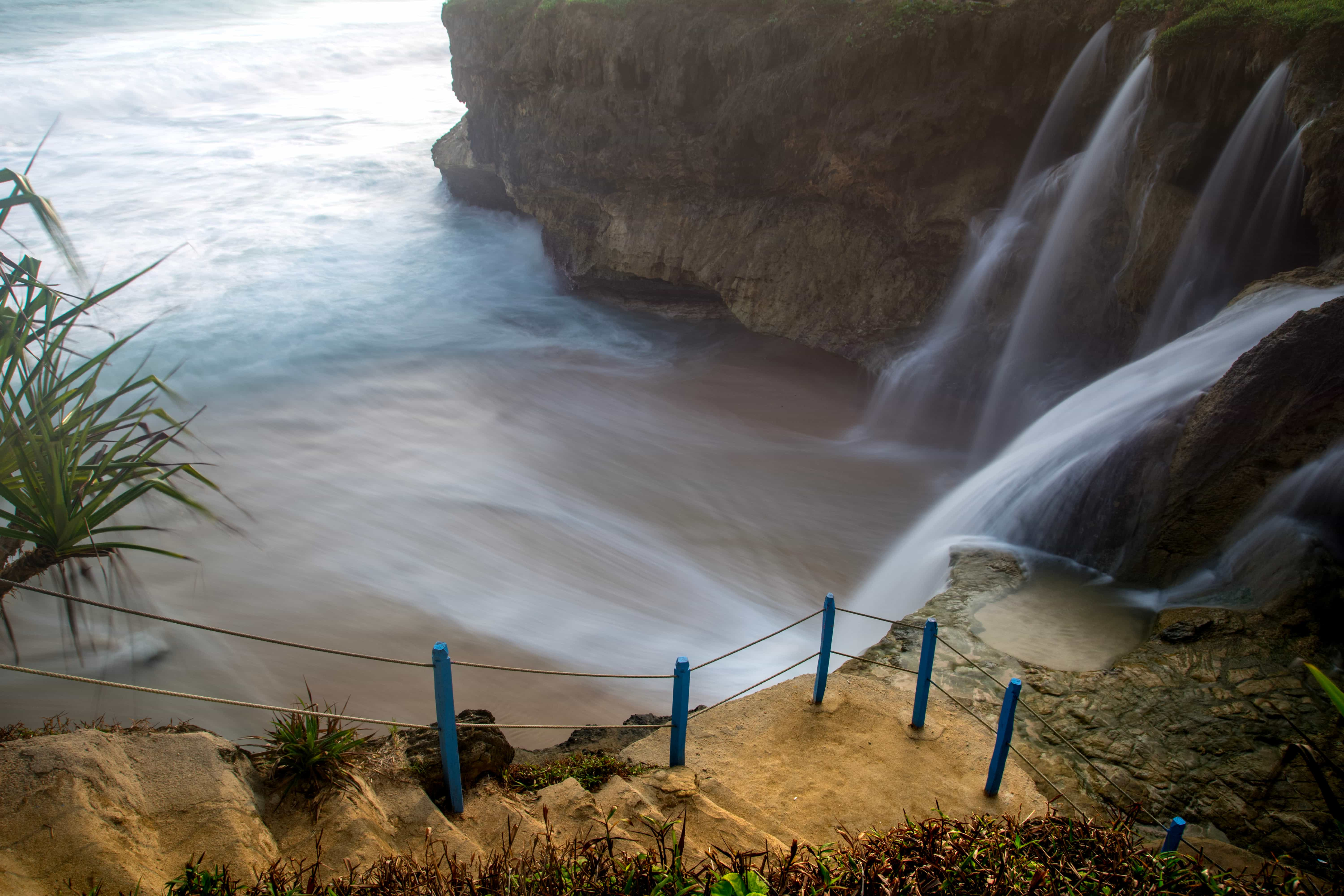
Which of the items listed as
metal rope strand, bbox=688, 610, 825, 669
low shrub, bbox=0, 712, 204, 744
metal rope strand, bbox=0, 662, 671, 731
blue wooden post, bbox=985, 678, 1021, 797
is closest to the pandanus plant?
low shrub, bbox=0, 712, 204, 744

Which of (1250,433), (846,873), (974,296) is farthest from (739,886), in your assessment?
(974,296)

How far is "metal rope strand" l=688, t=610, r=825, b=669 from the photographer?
450 centimetres

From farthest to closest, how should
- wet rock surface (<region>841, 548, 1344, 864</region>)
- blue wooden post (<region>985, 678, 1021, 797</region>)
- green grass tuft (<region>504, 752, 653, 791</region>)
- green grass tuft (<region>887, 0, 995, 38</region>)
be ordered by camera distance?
green grass tuft (<region>887, 0, 995, 38</region>) → green grass tuft (<region>504, 752, 653, 791</region>) → wet rock surface (<region>841, 548, 1344, 864</region>) → blue wooden post (<region>985, 678, 1021, 797</region>)

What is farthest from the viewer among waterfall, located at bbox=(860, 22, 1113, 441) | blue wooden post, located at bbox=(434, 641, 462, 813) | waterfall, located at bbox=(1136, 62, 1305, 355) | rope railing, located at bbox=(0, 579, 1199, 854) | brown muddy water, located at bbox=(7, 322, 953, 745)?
waterfall, located at bbox=(860, 22, 1113, 441)

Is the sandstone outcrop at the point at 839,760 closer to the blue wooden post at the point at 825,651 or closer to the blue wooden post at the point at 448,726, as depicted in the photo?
the blue wooden post at the point at 825,651

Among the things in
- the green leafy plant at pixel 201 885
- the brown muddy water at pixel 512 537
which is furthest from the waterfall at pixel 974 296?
the green leafy plant at pixel 201 885

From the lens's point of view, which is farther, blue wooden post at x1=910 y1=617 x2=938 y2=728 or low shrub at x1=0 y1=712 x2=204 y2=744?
blue wooden post at x1=910 y1=617 x2=938 y2=728

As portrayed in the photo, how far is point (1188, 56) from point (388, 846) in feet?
28.5

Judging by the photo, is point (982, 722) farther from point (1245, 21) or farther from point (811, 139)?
point (811, 139)

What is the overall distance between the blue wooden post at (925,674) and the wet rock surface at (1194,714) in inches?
16.3

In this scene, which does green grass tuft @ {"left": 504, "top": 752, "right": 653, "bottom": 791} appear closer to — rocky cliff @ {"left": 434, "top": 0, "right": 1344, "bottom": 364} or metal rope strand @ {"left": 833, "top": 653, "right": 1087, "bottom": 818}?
metal rope strand @ {"left": 833, "top": 653, "right": 1087, "bottom": 818}

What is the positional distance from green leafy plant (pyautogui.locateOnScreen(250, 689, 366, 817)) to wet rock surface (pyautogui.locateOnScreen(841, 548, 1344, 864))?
306cm

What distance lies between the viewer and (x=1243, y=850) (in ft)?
13.1

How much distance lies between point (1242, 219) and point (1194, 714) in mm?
4830
